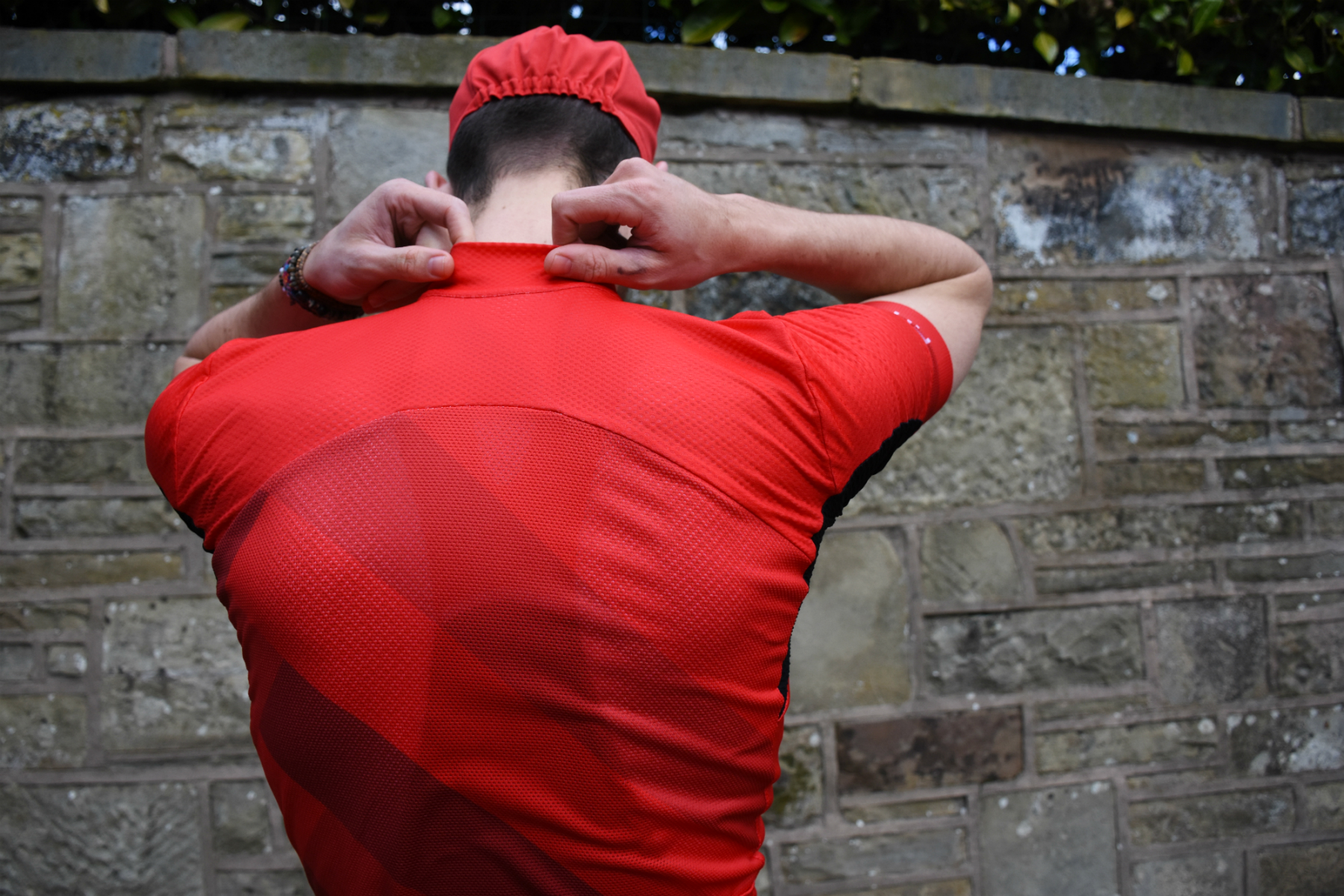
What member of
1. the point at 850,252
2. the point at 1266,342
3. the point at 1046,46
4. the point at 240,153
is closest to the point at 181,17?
the point at 240,153

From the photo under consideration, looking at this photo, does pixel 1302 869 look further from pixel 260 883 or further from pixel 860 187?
pixel 260 883

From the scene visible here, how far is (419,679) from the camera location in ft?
2.52

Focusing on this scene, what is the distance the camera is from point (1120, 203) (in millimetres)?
2270

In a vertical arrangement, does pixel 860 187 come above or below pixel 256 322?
above

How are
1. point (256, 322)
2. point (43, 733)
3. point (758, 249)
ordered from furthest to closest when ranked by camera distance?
point (43, 733), point (256, 322), point (758, 249)

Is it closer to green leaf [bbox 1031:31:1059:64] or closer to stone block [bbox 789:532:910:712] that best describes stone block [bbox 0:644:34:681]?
stone block [bbox 789:532:910:712]

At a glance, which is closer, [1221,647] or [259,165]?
[259,165]

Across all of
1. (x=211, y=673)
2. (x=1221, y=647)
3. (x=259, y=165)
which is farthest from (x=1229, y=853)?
(x=259, y=165)

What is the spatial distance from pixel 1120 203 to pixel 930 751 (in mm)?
1673

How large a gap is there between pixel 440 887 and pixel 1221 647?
7.73ft

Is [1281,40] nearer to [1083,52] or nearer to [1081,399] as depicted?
[1083,52]

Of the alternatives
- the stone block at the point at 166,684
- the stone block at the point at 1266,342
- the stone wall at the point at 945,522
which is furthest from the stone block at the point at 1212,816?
the stone block at the point at 166,684

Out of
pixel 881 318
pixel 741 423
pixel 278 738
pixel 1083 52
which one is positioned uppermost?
pixel 1083 52

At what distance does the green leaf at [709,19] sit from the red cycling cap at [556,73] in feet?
3.74
